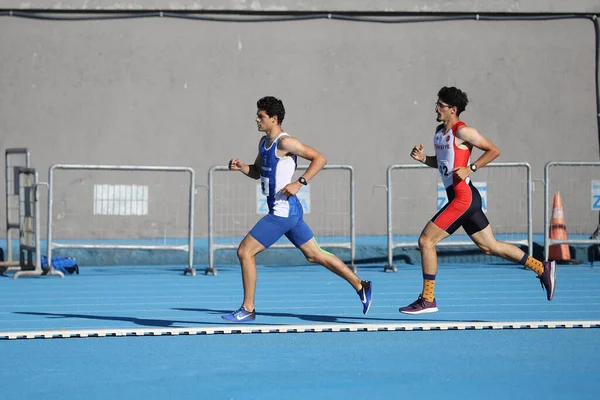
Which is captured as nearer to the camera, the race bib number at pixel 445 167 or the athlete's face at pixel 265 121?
the athlete's face at pixel 265 121

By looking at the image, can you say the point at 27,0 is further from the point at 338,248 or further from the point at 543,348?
the point at 543,348

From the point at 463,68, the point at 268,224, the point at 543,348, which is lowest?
the point at 543,348

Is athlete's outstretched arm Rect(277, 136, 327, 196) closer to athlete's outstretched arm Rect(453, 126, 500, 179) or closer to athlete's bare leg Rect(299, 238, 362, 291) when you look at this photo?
athlete's bare leg Rect(299, 238, 362, 291)

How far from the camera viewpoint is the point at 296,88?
2091cm

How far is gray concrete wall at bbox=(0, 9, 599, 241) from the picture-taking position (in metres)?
20.4

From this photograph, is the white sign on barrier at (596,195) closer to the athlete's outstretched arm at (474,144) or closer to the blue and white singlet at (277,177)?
the athlete's outstretched arm at (474,144)

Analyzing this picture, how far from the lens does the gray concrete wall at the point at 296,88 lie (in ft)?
66.8

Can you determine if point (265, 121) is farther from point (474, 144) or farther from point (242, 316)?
point (474, 144)

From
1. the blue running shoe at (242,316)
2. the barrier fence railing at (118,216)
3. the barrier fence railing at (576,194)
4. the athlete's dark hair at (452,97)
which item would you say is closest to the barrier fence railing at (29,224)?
the barrier fence railing at (118,216)

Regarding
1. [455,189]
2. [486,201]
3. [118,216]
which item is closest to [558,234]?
[486,201]

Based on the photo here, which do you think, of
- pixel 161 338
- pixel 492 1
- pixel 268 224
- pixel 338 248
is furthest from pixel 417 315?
pixel 492 1

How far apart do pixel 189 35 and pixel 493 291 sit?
8.57 meters

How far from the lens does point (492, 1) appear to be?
69.3 ft

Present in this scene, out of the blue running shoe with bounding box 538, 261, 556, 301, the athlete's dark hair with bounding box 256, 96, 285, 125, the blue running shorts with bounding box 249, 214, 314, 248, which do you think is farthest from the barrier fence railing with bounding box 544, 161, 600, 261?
the athlete's dark hair with bounding box 256, 96, 285, 125
